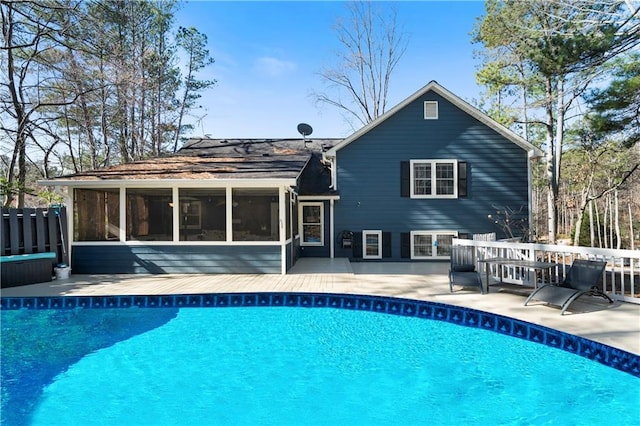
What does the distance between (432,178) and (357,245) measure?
129 inches

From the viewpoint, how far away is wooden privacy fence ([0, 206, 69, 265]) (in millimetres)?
7844

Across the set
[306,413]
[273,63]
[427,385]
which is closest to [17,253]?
[306,413]

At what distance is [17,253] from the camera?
7.91 m

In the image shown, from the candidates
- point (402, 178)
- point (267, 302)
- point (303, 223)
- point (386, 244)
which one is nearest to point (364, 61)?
point (402, 178)

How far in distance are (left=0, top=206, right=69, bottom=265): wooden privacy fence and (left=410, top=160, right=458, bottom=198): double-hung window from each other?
387 inches

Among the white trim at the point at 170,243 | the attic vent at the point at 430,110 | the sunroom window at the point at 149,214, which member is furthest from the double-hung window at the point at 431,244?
the sunroom window at the point at 149,214

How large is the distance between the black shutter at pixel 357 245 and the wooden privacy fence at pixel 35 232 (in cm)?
794

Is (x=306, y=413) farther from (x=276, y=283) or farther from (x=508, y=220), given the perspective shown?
(x=508, y=220)

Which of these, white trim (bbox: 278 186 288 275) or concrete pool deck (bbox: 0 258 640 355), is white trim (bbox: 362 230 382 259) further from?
white trim (bbox: 278 186 288 275)

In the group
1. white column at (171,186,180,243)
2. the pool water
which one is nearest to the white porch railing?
the pool water

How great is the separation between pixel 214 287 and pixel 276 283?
1.28 m

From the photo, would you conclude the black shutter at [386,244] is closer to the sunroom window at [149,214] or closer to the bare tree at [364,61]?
the sunroom window at [149,214]

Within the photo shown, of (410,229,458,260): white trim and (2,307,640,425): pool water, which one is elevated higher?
(410,229,458,260): white trim

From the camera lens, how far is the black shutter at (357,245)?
1181 centimetres
